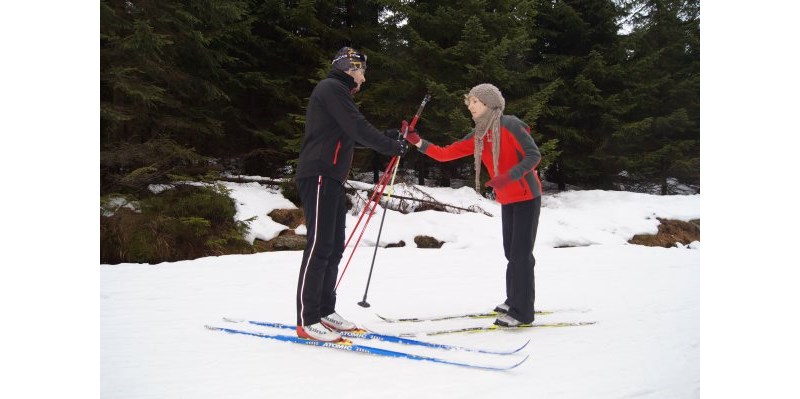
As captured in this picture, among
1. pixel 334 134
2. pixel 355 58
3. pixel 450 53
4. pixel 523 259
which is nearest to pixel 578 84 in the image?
pixel 450 53

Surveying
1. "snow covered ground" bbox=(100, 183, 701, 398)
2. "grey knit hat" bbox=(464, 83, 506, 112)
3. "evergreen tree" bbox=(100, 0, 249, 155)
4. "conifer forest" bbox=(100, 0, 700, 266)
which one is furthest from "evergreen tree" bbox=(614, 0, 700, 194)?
"evergreen tree" bbox=(100, 0, 249, 155)

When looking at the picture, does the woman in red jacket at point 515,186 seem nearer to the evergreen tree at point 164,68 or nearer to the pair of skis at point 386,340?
the pair of skis at point 386,340

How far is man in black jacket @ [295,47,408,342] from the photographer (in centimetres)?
229

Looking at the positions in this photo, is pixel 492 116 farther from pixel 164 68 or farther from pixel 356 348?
pixel 164 68

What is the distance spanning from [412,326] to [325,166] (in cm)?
98

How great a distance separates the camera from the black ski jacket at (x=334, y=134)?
7.45 ft

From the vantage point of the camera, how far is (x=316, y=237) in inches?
91.5

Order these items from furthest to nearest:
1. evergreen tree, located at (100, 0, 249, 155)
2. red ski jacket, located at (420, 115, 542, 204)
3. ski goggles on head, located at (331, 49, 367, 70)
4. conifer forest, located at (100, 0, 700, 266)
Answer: conifer forest, located at (100, 0, 700, 266) < evergreen tree, located at (100, 0, 249, 155) < red ski jacket, located at (420, 115, 542, 204) < ski goggles on head, located at (331, 49, 367, 70)

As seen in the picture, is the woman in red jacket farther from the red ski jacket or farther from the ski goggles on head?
the ski goggles on head

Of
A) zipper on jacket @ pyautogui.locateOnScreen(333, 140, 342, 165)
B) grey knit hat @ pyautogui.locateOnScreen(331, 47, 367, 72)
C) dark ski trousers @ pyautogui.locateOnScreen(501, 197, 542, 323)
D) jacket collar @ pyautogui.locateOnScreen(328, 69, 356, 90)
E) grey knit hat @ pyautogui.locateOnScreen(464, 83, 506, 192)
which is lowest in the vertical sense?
dark ski trousers @ pyautogui.locateOnScreen(501, 197, 542, 323)

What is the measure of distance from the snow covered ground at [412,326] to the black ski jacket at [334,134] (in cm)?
82

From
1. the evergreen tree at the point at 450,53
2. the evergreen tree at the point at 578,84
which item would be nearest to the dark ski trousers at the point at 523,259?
the evergreen tree at the point at 450,53

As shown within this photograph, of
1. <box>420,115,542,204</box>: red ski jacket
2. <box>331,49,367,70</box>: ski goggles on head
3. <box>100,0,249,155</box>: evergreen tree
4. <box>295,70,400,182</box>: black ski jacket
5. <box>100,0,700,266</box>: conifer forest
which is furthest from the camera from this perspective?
<box>100,0,700,266</box>: conifer forest
